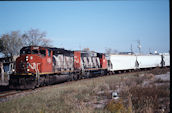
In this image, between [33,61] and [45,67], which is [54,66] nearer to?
[45,67]

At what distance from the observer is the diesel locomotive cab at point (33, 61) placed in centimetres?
1302

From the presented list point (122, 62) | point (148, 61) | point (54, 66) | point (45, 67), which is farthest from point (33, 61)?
point (148, 61)

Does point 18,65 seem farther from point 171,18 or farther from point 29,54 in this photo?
point 171,18

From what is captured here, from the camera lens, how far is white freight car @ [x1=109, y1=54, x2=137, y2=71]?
26600 millimetres

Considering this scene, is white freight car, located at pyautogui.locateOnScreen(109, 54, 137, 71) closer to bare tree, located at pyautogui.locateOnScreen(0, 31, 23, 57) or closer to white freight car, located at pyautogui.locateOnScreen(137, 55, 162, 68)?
white freight car, located at pyautogui.locateOnScreen(137, 55, 162, 68)

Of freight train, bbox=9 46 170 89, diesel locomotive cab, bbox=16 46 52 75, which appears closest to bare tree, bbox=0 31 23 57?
freight train, bbox=9 46 170 89

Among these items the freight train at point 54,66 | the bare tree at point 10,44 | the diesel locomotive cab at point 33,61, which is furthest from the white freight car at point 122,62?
the bare tree at point 10,44

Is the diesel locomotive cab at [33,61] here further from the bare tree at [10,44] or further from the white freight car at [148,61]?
the bare tree at [10,44]

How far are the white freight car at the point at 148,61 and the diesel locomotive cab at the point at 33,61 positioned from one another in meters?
22.2

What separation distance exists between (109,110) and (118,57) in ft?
70.9

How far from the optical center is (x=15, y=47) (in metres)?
42.2

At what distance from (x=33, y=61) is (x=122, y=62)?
731 inches

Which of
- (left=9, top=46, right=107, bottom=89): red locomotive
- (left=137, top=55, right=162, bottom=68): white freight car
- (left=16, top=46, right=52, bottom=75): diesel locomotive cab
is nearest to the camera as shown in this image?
(left=9, top=46, right=107, bottom=89): red locomotive

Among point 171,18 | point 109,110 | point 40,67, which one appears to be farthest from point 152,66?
point 171,18
